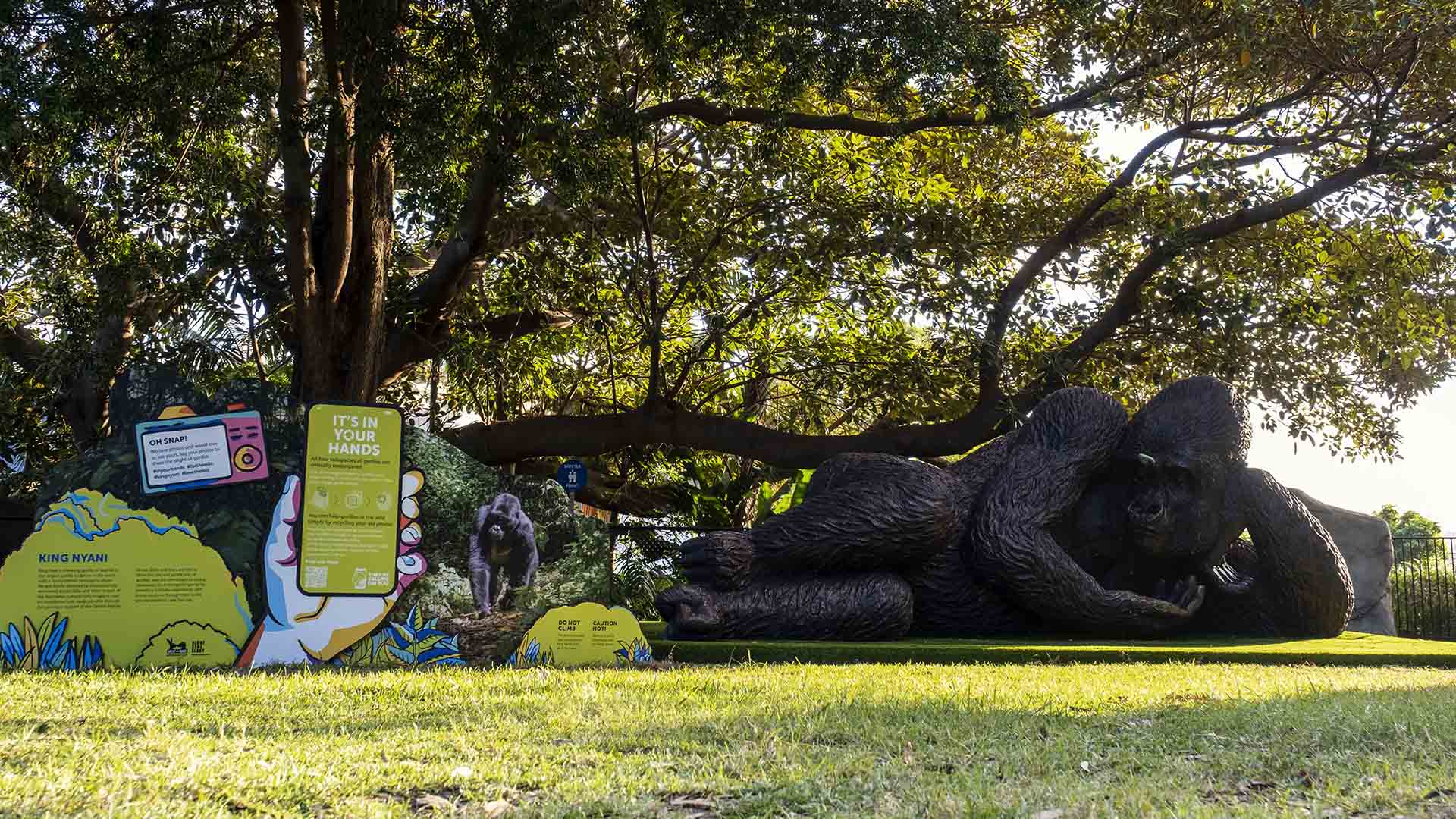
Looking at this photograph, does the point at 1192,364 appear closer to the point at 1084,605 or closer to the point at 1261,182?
the point at 1261,182

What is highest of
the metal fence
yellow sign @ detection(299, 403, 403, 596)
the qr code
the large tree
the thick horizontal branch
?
the large tree

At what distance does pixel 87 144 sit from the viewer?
36.6 feet

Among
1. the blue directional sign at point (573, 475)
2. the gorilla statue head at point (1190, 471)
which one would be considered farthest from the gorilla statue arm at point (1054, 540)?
the blue directional sign at point (573, 475)

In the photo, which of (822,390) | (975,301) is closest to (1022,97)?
(975,301)

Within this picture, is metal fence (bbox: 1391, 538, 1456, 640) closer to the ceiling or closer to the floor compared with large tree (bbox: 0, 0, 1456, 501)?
closer to the floor

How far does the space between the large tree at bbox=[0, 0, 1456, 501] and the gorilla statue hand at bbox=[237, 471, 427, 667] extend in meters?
2.78

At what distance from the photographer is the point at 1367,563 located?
1256 centimetres

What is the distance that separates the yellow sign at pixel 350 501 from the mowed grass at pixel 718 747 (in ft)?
4.04

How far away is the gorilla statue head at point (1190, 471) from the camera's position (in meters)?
9.46

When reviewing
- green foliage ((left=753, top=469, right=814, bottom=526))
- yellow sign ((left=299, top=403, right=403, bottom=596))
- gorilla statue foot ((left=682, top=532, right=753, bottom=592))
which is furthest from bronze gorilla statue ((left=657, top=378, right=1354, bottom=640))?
green foliage ((left=753, top=469, right=814, bottom=526))

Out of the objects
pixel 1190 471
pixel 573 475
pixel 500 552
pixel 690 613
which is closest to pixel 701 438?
pixel 573 475

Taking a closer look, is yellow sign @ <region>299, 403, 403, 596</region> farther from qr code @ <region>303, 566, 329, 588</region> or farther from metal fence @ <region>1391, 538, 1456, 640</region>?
metal fence @ <region>1391, 538, 1456, 640</region>

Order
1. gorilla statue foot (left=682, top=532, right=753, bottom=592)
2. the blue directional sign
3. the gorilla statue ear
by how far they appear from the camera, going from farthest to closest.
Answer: the blue directional sign → the gorilla statue ear → gorilla statue foot (left=682, top=532, right=753, bottom=592)

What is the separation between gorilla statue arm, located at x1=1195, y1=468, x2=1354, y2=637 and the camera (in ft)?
30.8
